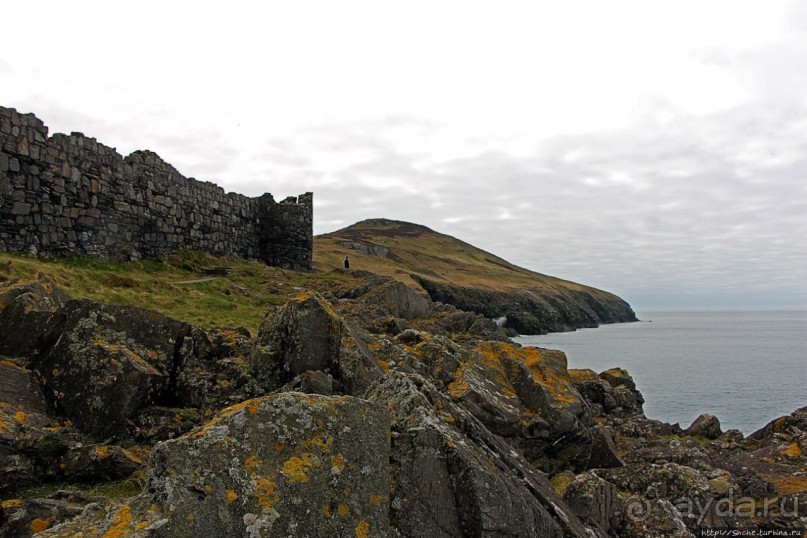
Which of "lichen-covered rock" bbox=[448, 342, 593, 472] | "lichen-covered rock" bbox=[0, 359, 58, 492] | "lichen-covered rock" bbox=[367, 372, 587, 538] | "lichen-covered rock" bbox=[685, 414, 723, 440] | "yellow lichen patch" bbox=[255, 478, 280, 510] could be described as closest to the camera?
"yellow lichen patch" bbox=[255, 478, 280, 510]

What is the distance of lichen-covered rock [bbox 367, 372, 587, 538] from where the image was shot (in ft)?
16.2

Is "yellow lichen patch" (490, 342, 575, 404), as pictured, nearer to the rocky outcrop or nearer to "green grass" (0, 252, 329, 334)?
"green grass" (0, 252, 329, 334)

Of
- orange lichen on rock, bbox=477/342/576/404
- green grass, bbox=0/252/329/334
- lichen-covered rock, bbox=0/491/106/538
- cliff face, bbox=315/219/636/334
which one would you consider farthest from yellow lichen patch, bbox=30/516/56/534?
cliff face, bbox=315/219/636/334

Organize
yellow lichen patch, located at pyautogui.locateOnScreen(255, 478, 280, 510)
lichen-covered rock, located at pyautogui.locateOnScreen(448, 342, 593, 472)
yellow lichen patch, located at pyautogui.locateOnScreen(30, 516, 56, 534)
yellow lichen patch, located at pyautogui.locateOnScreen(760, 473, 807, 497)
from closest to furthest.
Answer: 1. yellow lichen patch, located at pyautogui.locateOnScreen(255, 478, 280, 510)
2. yellow lichen patch, located at pyautogui.locateOnScreen(30, 516, 56, 534)
3. lichen-covered rock, located at pyautogui.locateOnScreen(448, 342, 593, 472)
4. yellow lichen patch, located at pyautogui.locateOnScreen(760, 473, 807, 497)

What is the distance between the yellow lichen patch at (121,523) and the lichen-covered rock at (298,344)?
4679 millimetres

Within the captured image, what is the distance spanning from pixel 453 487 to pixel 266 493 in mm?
1869

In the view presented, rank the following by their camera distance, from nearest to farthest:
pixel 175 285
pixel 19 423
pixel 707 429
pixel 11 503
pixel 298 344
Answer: pixel 11 503 < pixel 19 423 < pixel 298 344 < pixel 707 429 < pixel 175 285

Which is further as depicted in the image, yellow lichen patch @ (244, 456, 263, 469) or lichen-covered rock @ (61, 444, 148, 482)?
lichen-covered rock @ (61, 444, 148, 482)

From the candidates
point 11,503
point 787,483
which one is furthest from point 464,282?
point 11,503

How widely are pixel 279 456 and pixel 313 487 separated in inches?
16.2

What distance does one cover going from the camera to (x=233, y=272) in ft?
101

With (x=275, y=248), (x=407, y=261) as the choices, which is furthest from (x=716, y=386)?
(x=407, y=261)

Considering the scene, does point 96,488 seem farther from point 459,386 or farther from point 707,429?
point 707,429

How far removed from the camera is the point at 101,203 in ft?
A: 84.4
